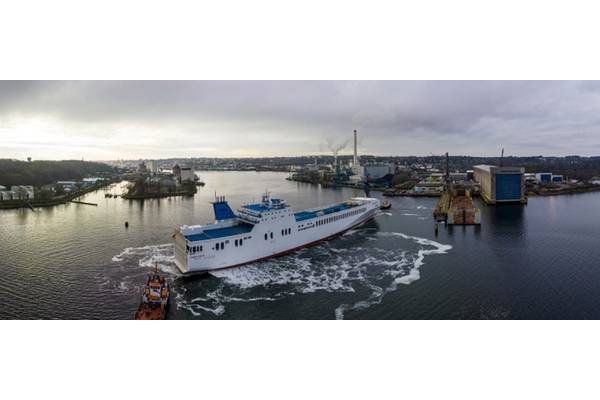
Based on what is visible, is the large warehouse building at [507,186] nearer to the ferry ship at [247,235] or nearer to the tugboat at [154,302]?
the ferry ship at [247,235]

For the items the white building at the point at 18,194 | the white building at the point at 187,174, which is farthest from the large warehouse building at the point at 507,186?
the white building at the point at 187,174

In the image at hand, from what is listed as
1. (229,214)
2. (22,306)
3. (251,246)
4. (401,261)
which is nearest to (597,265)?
(401,261)

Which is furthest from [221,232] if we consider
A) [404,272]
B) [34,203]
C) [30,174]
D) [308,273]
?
[30,174]

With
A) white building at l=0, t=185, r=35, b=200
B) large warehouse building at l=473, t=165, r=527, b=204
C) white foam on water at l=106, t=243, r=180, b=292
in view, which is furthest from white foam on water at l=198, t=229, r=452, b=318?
white building at l=0, t=185, r=35, b=200

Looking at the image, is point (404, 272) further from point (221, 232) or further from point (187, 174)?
point (187, 174)

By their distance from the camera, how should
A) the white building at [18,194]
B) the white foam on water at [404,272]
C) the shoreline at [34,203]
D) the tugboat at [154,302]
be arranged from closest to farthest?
the tugboat at [154,302] → the white foam on water at [404,272] → the shoreline at [34,203] → the white building at [18,194]

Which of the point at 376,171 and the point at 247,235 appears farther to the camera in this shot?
the point at 376,171
